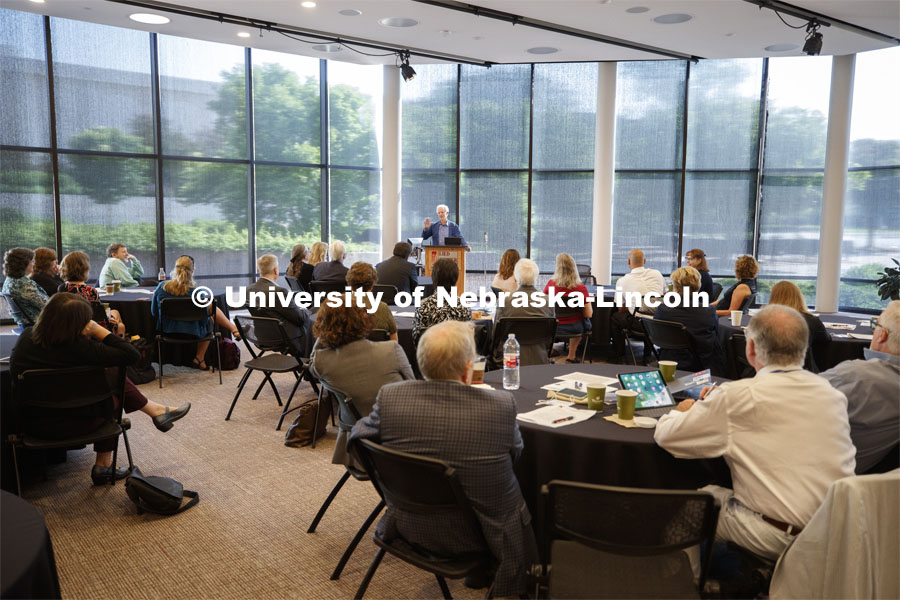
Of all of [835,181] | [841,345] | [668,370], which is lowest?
[841,345]

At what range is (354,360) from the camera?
3311 millimetres

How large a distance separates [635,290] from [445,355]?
17.0ft

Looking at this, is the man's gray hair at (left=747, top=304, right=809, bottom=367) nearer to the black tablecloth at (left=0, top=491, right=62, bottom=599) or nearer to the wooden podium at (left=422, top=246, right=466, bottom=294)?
the black tablecloth at (left=0, top=491, right=62, bottom=599)

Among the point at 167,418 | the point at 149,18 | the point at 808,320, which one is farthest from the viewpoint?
the point at 149,18

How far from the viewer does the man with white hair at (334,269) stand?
292 inches

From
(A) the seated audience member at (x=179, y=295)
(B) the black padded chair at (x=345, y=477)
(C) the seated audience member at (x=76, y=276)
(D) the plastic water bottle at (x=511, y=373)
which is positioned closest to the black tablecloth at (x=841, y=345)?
(D) the plastic water bottle at (x=511, y=373)

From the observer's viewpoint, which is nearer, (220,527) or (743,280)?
(220,527)

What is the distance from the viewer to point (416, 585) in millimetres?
3047

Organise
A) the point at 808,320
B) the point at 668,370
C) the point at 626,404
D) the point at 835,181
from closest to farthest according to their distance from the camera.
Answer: the point at 626,404, the point at 668,370, the point at 808,320, the point at 835,181

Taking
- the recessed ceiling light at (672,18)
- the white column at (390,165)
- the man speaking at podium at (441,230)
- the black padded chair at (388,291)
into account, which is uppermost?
the recessed ceiling light at (672,18)

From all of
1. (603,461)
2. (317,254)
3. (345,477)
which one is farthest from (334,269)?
(603,461)

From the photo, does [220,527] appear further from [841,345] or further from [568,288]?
[841,345]

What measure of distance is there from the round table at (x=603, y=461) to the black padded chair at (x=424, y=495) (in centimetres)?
→ 54

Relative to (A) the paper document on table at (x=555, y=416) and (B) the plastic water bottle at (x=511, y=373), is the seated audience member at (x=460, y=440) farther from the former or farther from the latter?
(B) the plastic water bottle at (x=511, y=373)
